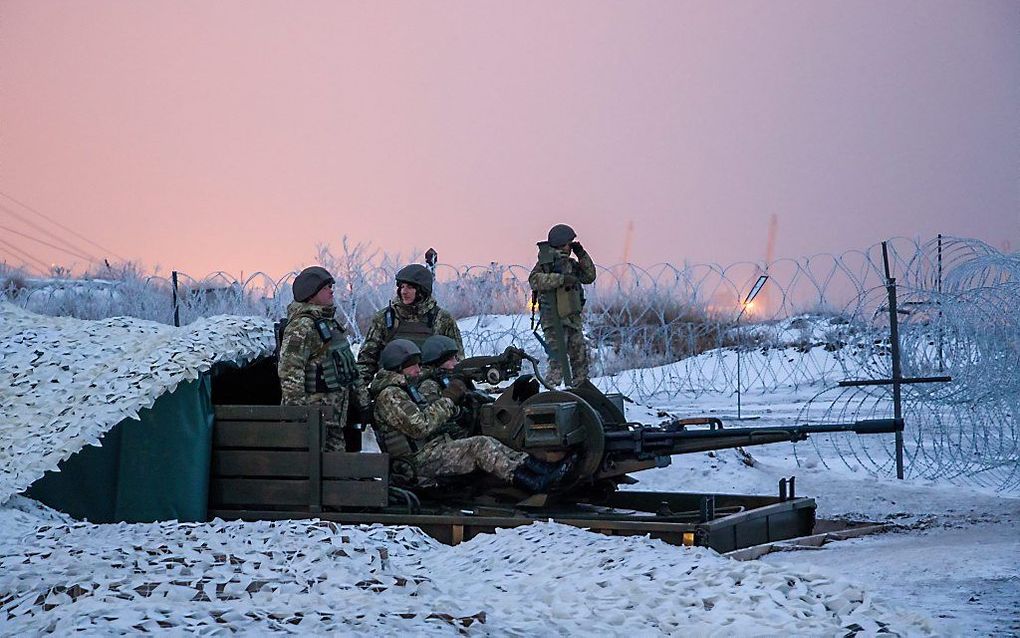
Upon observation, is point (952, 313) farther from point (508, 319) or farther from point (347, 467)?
point (508, 319)

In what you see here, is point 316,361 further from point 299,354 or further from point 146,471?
point 146,471

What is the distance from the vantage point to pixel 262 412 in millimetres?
8133

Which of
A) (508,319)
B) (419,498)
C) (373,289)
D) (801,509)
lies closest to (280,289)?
(373,289)

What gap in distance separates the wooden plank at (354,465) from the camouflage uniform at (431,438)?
1.03 ft

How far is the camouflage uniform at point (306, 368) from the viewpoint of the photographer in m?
8.24

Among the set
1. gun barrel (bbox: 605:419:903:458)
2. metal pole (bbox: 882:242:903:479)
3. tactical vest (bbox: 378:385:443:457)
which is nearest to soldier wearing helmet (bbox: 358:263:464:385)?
tactical vest (bbox: 378:385:443:457)

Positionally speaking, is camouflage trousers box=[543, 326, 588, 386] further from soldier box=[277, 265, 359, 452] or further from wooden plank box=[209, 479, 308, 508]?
wooden plank box=[209, 479, 308, 508]

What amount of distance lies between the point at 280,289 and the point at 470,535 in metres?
8.33

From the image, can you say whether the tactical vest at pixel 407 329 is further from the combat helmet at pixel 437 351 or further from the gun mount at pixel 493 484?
the gun mount at pixel 493 484

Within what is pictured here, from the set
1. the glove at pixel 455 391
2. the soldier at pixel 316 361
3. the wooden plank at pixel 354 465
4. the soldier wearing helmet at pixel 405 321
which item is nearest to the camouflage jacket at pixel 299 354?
the soldier at pixel 316 361

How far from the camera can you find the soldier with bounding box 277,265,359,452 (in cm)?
827

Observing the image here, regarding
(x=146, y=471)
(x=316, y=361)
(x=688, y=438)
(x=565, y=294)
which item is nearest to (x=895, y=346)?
(x=565, y=294)

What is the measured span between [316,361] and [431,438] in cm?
92

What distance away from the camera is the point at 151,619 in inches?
180
